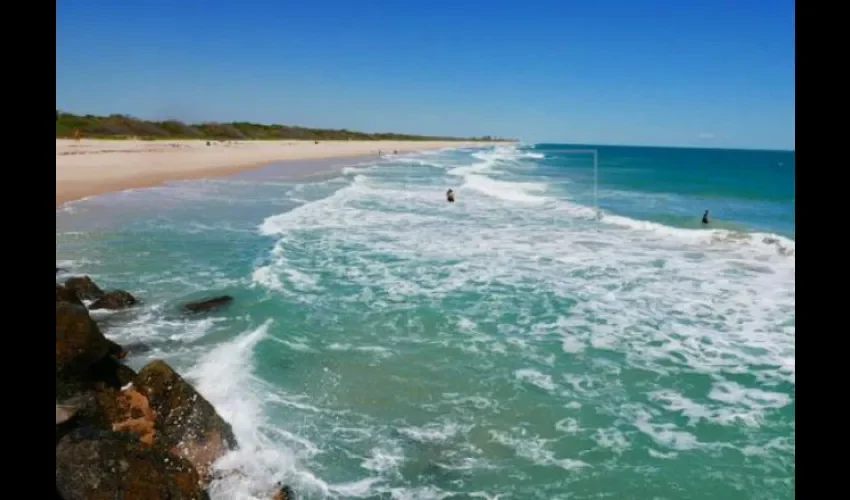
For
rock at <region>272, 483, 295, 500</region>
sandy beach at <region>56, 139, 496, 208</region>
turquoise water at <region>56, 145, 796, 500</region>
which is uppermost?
sandy beach at <region>56, 139, 496, 208</region>

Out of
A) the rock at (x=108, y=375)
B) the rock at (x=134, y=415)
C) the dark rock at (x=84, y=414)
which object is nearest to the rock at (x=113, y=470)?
the dark rock at (x=84, y=414)

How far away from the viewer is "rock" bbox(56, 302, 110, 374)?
276 inches

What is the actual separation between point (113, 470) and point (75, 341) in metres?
2.63

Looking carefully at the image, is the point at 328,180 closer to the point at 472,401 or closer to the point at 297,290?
the point at 297,290

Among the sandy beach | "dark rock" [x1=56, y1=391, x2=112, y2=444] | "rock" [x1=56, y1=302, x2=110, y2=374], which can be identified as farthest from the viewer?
the sandy beach

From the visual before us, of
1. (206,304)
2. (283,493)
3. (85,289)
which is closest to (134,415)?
(283,493)

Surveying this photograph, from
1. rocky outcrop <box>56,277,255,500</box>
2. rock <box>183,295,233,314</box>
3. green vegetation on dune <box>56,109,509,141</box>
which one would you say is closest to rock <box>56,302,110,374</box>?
rocky outcrop <box>56,277,255,500</box>

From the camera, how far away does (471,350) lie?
1086cm

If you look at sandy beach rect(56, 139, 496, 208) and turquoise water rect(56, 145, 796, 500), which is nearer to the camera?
turquoise water rect(56, 145, 796, 500)

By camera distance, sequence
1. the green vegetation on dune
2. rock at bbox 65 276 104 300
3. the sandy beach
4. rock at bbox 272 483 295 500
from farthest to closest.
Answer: the green vegetation on dune
the sandy beach
rock at bbox 65 276 104 300
rock at bbox 272 483 295 500

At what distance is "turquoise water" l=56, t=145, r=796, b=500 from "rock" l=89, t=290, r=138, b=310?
1.39ft

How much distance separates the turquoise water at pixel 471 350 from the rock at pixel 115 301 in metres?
0.42

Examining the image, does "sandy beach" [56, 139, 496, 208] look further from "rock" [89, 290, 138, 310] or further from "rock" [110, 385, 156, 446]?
"rock" [110, 385, 156, 446]

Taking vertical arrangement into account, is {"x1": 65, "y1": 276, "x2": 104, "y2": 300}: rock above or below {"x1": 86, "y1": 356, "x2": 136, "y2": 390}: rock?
above
